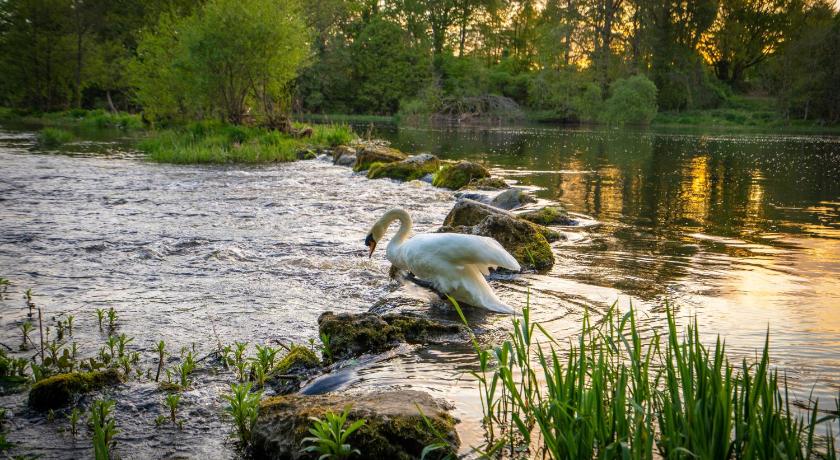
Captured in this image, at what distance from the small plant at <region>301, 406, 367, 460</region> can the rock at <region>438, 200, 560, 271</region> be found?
208 inches

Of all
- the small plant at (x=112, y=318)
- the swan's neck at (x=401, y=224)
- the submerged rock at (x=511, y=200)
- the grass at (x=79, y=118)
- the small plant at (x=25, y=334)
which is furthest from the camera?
the grass at (x=79, y=118)

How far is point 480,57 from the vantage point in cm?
8462

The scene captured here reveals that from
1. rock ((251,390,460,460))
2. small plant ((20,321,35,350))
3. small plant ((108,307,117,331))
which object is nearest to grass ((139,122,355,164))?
small plant ((108,307,117,331))

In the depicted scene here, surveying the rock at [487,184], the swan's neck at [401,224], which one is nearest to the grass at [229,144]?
the rock at [487,184]

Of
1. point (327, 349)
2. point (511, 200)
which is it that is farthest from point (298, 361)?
point (511, 200)

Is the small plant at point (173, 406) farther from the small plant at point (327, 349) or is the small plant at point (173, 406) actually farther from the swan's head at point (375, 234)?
the swan's head at point (375, 234)

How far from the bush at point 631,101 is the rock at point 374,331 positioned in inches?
2163

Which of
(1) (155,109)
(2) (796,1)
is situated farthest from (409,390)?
(2) (796,1)

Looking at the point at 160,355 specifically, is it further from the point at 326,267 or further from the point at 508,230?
the point at 508,230

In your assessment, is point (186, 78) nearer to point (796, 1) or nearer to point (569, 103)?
point (569, 103)

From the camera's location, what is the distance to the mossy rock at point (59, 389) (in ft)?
15.0

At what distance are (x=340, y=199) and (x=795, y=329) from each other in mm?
11499

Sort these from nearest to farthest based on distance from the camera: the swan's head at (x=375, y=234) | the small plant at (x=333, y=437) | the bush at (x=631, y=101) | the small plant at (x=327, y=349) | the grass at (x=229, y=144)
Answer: the small plant at (x=333, y=437) < the small plant at (x=327, y=349) < the swan's head at (x=375, y=234) < the grass at (x=229, y=144) < the bush at (x=631, y=101)

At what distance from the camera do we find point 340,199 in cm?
1605
